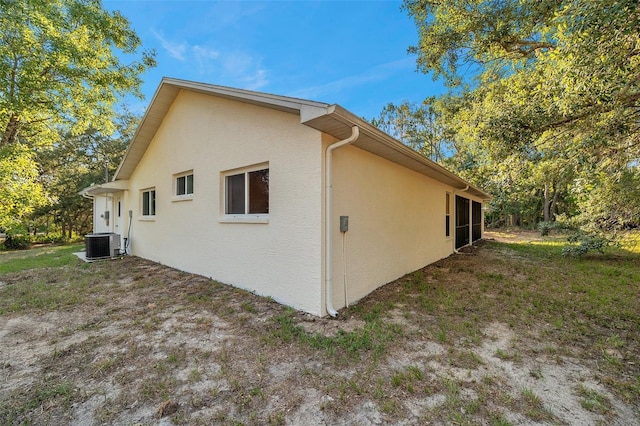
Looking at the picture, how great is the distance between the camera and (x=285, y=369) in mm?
2748

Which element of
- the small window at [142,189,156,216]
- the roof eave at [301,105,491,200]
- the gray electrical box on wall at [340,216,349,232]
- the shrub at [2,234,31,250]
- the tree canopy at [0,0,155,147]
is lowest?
the shrub at [2,234,31,250]

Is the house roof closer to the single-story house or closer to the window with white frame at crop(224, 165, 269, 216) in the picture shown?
the single-story house

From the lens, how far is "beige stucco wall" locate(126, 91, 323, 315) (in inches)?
163

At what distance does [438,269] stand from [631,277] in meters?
4.07

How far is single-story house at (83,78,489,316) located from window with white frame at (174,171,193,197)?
39 millimetres

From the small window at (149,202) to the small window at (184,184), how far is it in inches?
74.5

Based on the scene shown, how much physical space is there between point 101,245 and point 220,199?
6.21 metres

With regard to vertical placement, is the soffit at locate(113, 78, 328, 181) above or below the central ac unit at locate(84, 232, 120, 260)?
above

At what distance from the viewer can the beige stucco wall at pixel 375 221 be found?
433cm

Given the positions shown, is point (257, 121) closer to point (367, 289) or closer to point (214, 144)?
point (214, 144)

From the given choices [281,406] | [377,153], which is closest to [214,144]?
[377,153]

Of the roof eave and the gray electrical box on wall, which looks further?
the gray electrical box on wall

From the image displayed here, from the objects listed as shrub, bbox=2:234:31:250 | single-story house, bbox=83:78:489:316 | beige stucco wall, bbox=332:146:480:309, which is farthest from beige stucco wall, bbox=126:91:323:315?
shrub, bbox=2:234:31:250

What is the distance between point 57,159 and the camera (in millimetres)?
18281
